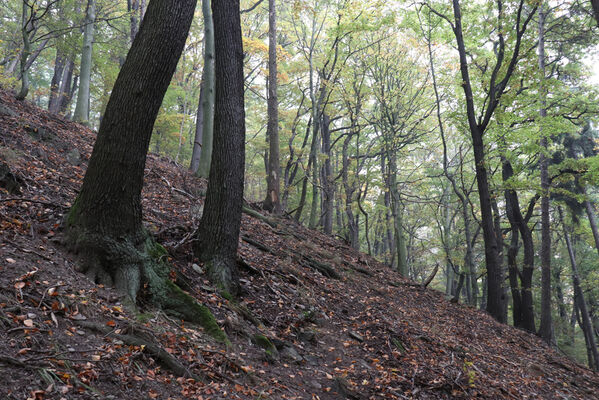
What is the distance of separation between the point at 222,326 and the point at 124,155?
2.29 m

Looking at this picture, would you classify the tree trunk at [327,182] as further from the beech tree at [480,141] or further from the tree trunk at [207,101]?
the beech tree at [480,141]

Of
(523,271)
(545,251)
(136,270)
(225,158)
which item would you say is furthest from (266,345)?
(523,271)

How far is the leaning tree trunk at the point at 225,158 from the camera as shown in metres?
5.21

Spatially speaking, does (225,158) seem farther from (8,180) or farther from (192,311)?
(8,180)

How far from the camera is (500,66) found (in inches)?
444

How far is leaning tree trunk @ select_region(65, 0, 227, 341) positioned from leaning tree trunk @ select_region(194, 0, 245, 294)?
1227 millimetres

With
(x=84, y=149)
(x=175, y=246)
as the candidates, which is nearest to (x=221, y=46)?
(x=175, y=246)

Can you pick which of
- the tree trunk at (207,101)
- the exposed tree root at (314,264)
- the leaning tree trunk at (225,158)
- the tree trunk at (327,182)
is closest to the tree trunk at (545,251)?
the exposed tree root at (314,264)

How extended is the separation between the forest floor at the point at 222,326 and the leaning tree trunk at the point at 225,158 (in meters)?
0.36

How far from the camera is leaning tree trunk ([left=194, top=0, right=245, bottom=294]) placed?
5.21 metres

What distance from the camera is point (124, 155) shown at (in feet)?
12.6

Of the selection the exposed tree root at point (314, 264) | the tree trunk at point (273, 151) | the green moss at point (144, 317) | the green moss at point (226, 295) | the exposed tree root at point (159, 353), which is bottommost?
the exposed tree root at point (159, 353)

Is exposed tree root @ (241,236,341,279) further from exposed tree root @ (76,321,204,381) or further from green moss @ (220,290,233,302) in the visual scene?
exposed tree root @ (76,321,204,381)

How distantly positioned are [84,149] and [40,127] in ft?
2.84
